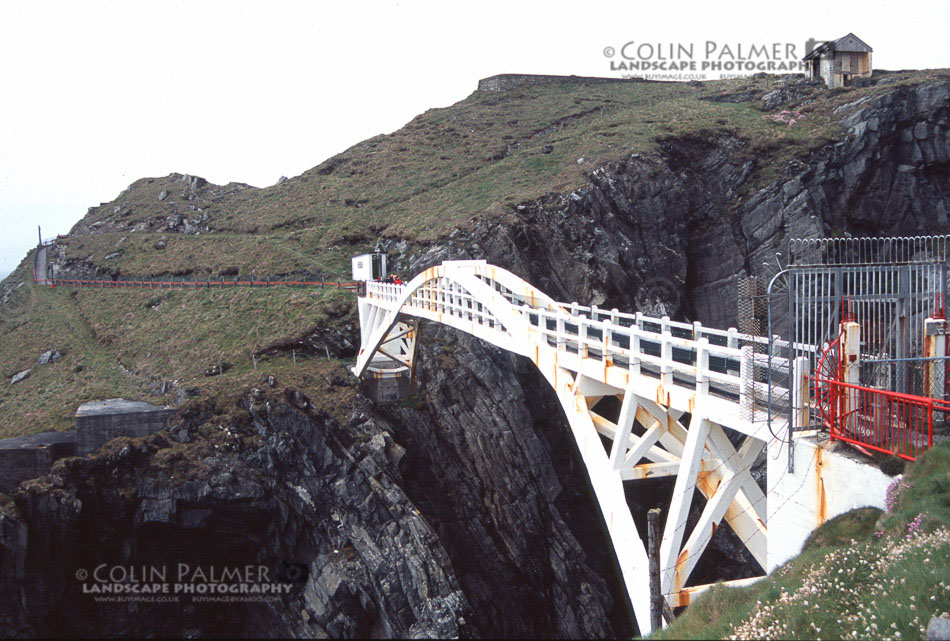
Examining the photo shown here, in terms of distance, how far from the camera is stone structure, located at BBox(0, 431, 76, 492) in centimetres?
1820

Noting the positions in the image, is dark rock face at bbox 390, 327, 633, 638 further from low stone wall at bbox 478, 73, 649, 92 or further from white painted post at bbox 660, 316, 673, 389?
low stone wall at bbox 478, 73, 649, 92

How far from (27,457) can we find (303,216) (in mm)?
33201

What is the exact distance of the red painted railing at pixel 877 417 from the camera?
554 cm

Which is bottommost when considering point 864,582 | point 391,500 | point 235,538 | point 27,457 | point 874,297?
point 235,538

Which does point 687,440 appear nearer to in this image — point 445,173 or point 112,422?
point 112,422

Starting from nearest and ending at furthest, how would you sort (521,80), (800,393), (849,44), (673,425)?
1. (800,393)
2. (673,425)
3. (849,44)
4. (521,80)

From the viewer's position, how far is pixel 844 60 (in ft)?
163

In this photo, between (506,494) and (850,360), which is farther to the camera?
(506,494)

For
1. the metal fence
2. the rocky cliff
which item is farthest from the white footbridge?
the rocky cliff

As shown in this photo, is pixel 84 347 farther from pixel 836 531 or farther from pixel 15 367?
pixel 836 531

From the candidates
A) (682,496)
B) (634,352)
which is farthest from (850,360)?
(634,352)

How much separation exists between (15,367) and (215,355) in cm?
1260

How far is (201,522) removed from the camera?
1981 cm

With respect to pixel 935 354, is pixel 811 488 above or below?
below
